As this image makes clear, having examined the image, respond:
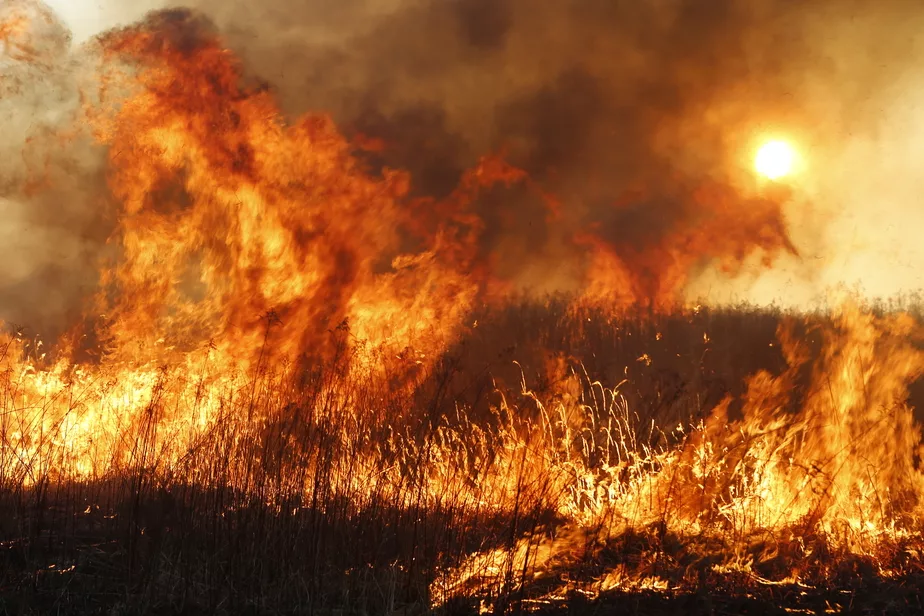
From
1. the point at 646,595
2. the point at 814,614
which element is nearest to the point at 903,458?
the point at 814,614

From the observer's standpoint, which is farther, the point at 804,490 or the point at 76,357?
the point at 76,357

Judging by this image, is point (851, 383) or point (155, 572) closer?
point (155, 572)

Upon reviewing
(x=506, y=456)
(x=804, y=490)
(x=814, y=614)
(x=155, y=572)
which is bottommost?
(x=814, y=614)

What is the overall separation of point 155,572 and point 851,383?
690 centimetres

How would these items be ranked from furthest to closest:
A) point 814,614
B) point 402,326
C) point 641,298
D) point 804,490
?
point 641,298, point 402,326, point 804,490, point 814,614

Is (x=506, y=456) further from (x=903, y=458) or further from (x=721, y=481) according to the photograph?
(x=903, y=458)

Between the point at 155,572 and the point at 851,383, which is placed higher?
the point at 851,383

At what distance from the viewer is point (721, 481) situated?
7.24m

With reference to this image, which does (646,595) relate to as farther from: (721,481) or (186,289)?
(186,289)

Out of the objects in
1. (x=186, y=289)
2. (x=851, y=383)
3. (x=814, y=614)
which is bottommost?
(x=814, y=614)

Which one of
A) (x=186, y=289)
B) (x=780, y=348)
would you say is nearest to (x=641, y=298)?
(x=780, y=348)

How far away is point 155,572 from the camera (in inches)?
203

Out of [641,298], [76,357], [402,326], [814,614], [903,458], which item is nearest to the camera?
[814,614]

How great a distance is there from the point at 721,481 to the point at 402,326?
13.6ft
